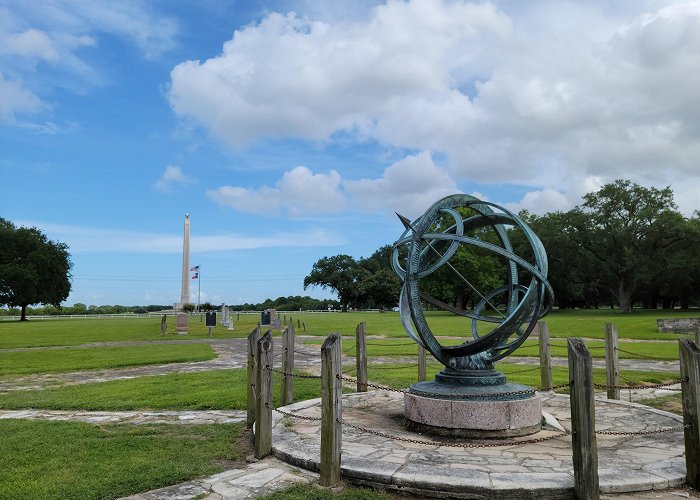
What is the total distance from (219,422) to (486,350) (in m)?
4.40

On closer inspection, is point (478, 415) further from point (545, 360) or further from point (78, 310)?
point (78, 310)

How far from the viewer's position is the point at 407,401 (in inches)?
323

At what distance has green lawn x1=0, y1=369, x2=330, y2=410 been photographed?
10.3 m

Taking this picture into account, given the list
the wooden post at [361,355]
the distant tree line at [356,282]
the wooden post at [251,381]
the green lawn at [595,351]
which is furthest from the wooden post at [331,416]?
the distant tree line at [356,282]

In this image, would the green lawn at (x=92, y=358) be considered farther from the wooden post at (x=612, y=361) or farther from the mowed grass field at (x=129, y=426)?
the wooden post at (x=612, y=361)

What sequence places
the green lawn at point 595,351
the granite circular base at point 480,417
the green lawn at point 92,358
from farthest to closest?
the green lawn at point 595,351
the green lawn at point 92,358
the granite circular base at point 480,417

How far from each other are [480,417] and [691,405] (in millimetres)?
2573

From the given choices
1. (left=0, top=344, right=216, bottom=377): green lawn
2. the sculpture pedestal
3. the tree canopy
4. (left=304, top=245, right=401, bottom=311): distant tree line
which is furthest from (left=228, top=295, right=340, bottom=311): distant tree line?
the sculpture pedestal

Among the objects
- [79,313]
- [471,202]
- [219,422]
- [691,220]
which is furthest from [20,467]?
[79,313]

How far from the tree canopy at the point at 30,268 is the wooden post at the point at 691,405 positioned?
61.3 meters

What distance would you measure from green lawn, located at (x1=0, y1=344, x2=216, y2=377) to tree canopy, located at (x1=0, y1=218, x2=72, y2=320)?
39.9 metres

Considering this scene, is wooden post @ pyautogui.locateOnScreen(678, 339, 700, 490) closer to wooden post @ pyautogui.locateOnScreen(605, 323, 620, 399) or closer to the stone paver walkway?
the stone paver walkway

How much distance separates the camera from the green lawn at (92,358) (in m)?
16.5

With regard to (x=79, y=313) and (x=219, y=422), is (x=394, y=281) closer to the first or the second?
(x=79, y=313)
